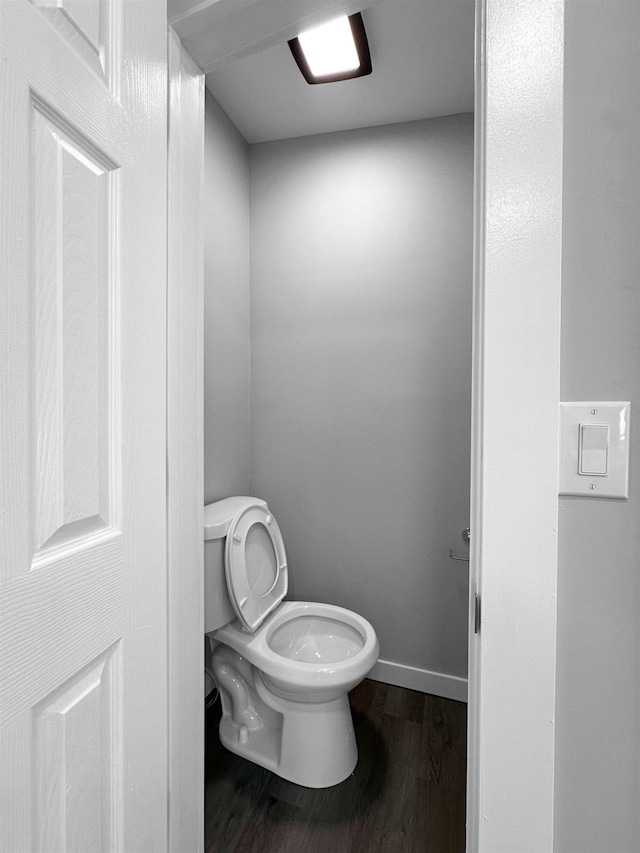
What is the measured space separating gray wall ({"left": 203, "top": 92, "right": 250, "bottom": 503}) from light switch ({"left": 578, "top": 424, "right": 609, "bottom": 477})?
1.43 metres

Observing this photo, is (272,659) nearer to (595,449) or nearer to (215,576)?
(215,576)

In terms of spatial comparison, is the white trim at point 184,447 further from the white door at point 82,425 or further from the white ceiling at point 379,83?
the white ceiling at point 379,83

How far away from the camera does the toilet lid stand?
1598 mm

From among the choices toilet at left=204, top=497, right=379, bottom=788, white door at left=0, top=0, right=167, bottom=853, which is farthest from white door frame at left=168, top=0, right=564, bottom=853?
toilet at left=204, top=497, right=379, bottom=788

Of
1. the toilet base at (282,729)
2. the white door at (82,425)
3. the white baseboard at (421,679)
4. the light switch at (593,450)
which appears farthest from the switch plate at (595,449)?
the white baseboard at (421,679)

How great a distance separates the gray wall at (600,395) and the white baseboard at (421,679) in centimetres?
150

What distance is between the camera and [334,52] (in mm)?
1559

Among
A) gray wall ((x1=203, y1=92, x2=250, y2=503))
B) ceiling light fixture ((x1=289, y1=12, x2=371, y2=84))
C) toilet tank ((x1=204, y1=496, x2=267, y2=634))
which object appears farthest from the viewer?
gray wall ((x1=203, y1=92, x2=250, y2=503))

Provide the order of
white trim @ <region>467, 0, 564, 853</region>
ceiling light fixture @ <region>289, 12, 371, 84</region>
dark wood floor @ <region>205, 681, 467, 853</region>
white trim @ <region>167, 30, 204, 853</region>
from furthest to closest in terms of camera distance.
Result: ceiling light fixture @ <region>289, 12, 371, 84</region>, dark wood floor @ <region>205, 681, 467, 853</region>, white trim @ <region>167, 30, 204, 853</region>, white trim @ <region>467, 0, 564, 853</region>

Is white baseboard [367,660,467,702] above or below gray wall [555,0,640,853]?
below

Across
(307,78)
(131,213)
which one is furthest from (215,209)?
(131,213)

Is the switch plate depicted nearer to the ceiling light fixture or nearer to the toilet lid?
the toilet lid

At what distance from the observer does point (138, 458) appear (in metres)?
0.74

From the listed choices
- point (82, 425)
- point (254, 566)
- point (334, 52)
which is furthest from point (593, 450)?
point (334, 52)
